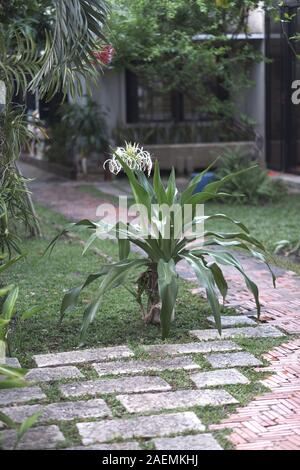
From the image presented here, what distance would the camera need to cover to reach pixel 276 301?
21.4 ft

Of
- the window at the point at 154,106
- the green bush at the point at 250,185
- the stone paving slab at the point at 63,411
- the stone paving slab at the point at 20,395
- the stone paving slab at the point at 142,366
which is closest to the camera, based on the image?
the stone paving slab at the point at 63,411

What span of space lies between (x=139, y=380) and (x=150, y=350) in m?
0.57

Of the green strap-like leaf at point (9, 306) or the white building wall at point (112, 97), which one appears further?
the white building wall at point (112, 97)

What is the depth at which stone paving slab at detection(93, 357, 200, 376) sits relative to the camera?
15.7ft

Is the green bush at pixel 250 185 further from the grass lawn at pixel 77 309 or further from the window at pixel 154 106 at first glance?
the window at pixel 154 106

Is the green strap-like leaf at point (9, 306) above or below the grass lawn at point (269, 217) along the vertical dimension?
above

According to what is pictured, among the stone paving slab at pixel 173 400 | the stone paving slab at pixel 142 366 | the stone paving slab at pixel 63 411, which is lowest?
the stone paving slab at pixel 173 400

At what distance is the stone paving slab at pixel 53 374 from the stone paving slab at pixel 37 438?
0.76 m

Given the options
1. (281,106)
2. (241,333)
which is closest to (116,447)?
(241,333)

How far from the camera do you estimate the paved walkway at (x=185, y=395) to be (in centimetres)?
379

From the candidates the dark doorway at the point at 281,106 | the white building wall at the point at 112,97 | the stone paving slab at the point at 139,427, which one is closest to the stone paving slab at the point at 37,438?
the stone paving slab at the point at 139,427

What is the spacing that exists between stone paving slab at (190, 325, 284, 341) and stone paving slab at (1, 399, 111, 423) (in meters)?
1.37
